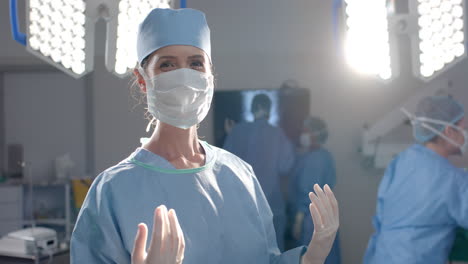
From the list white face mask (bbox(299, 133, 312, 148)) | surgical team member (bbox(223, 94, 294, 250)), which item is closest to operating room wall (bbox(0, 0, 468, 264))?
white face mask (bbox(299, 133, 312, 148))

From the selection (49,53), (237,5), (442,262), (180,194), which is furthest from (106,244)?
(237,5)

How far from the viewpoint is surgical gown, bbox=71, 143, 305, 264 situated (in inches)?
43.9

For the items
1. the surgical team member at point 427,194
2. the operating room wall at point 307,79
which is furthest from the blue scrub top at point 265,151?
the surgical team member at point 427,194

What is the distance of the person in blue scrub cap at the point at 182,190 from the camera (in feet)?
3.68

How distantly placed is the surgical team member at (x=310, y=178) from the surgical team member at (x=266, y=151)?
13 cm

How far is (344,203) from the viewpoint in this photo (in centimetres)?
438

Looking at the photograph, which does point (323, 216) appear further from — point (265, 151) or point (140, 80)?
point (265, 151)

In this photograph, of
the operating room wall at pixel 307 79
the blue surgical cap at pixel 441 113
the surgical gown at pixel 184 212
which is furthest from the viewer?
the operating room wall at pixel 307 79

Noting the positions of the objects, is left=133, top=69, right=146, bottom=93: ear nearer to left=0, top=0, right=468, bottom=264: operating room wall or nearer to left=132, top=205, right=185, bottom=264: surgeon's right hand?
left=132, top=205, right=185, bottom=264: surgeon's right hand

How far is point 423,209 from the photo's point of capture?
2.17 meters

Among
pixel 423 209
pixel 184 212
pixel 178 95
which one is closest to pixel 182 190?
pixel 184 212

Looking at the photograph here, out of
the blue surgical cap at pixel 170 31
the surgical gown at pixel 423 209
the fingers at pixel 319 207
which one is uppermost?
the blue surgical cap at pixel 170 31

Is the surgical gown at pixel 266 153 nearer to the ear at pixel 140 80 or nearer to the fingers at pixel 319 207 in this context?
the ear at pixel 140 80

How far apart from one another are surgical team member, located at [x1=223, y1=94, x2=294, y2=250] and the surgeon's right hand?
273 centimetres
